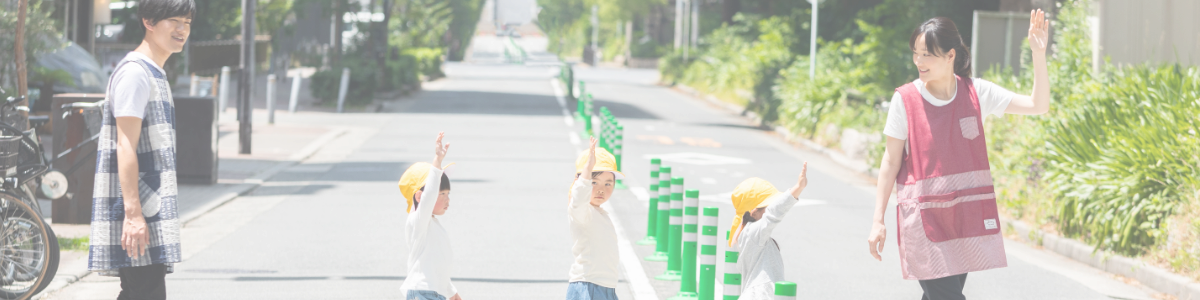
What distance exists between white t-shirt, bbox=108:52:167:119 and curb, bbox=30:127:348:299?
Result: 294 centimetres

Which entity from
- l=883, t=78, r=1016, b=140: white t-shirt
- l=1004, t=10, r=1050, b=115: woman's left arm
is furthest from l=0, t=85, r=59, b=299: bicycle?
l=1004, t=10, r=1050, b=115: woman's left arm

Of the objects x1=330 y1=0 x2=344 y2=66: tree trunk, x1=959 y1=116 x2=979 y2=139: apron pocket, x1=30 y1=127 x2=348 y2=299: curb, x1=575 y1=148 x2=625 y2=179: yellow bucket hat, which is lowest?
x1=30 y1=127 x2=348 y2=299: curb

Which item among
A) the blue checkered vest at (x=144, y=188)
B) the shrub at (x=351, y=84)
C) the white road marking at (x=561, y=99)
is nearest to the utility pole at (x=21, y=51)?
the blue checkered vest at (x=144, y=188)

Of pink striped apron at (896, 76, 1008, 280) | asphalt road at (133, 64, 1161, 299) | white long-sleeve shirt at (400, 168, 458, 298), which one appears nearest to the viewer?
pink striped apron at (896, 76, 1008, 280)

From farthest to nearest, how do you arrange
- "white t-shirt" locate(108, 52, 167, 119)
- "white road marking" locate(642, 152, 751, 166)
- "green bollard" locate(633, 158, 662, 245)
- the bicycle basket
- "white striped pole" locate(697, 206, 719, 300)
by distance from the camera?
"white road marking" locate(642, 152, 751, 166) < "green bollard" locate(633, 158, 662, 245) < the bicycle basket < "white striped pole" locate(697, 206, 719, 300) < "white t-shirt" locate(108, 52, 167, 119)

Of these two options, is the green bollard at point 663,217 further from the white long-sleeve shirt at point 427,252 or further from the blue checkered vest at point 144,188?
the blue checkered vest at point 144,188

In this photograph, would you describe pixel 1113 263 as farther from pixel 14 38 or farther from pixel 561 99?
pixel 561 99

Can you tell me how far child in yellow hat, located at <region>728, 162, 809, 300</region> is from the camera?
492cm

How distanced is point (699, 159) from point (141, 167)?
45.3 ft

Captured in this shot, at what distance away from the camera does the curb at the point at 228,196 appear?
7461mm

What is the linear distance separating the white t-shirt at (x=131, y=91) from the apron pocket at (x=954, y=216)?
2871mm

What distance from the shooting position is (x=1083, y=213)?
9641 millimetres

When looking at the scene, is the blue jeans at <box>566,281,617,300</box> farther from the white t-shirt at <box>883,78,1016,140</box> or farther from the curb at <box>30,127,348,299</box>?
the curb at <box>30,127,348,299</box>

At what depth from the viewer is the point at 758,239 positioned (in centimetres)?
497
